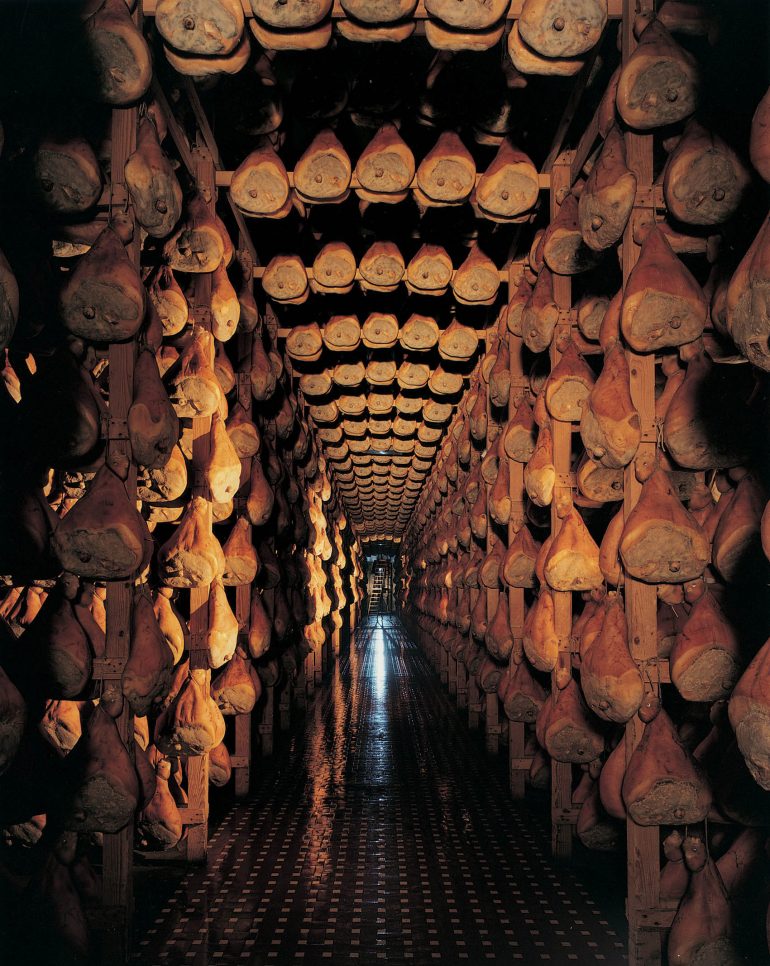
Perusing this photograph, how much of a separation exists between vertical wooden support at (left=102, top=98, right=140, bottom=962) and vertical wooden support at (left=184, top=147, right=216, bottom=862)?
3.78 ft

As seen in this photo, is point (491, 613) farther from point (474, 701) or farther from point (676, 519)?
point (676, 519)

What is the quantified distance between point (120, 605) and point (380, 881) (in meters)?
2.11

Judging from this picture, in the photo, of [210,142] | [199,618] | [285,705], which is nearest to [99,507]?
[199,618]

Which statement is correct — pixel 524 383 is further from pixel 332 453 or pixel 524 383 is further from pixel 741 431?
pixel 332 453

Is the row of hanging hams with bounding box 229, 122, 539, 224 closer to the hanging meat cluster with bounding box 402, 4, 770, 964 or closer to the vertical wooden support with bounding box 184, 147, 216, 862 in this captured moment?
the vertical wooden support with bounding box 184, 147, 216, 862

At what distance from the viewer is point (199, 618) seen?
4.92m

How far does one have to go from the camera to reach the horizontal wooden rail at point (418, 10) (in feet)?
11.7

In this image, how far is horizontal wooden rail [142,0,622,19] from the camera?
11.7 ft

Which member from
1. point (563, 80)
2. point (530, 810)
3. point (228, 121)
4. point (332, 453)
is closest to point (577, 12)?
point (563, 80)

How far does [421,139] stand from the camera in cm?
592

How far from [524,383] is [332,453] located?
6.86 metres

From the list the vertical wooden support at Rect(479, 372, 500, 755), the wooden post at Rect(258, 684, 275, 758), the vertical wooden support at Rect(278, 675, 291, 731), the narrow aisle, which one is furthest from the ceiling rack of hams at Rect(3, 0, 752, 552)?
the vertical wooden support at Rect(278, 675, 291, 731)

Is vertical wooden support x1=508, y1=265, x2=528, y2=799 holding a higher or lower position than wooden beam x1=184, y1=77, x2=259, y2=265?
lower

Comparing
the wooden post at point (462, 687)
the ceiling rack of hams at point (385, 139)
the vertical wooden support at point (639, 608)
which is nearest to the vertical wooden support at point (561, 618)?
the ceiling rack of hams at point (385, 139)
